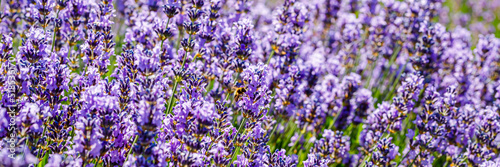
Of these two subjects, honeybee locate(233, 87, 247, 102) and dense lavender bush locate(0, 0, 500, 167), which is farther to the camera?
honeybee locate(233, 87, 247, 102)

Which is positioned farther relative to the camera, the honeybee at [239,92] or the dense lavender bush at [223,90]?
the honeybee at [239,92]

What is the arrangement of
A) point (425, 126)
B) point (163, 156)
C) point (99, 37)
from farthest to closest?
1. point (425, 126)
2. point (99, 37)
3. point (163, 156)

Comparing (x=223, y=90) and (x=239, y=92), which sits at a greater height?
(x=223, y=90)

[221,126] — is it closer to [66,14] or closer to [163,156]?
[163,156]

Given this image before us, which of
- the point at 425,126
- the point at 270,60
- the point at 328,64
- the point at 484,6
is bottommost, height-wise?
the point at 425,126

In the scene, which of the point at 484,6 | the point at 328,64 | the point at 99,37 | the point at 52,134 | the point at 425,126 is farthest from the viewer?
the point at 484,6

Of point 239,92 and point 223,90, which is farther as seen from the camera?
point 223,90

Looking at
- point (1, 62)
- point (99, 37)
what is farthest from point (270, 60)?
point (1, 62)

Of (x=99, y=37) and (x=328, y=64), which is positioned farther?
(x=328, y=64)
